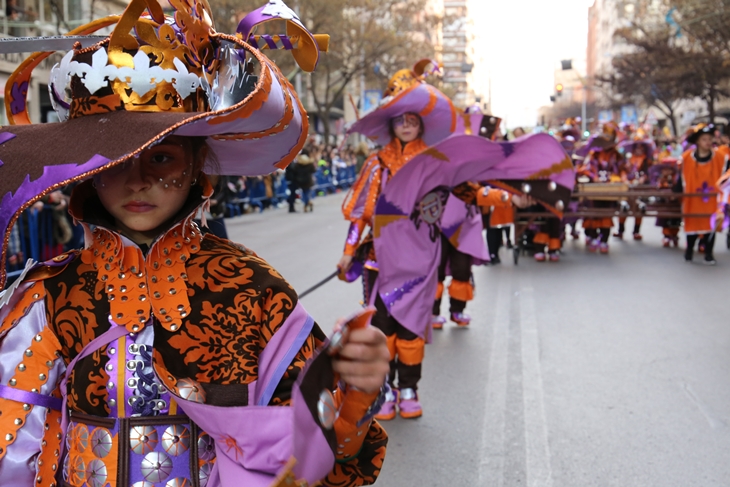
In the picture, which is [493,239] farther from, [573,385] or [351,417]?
[351,417]

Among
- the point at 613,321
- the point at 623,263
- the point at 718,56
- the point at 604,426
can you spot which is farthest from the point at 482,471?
the point at 718,56

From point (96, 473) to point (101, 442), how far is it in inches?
2.8

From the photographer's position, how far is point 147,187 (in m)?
1.83

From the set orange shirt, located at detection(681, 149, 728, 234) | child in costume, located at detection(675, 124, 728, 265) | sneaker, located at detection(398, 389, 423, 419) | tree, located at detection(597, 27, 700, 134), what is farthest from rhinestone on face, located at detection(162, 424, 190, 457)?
tree, located at detection(597, 27, 700, 134)

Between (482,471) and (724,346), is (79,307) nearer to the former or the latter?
(482,471)

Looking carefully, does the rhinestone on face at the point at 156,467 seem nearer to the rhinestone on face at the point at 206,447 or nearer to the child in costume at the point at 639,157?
the rhinestone on face at the point at 206,447

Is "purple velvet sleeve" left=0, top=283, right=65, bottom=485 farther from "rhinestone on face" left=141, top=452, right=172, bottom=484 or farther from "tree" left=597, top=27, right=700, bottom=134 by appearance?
"tree" left=597, top=27, right=700, bottom=134

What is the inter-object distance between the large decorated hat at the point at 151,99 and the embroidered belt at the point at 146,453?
1.68ft

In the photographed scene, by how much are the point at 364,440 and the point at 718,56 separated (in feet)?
99.3

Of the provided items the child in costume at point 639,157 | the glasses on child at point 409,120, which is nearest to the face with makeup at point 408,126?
the glasses on child at point 409,120

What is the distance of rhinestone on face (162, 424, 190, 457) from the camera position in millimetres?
1778

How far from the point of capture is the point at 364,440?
179cm

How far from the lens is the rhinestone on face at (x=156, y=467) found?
177 cm

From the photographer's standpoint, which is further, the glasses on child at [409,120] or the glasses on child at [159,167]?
the glasses on child at [409,120]
